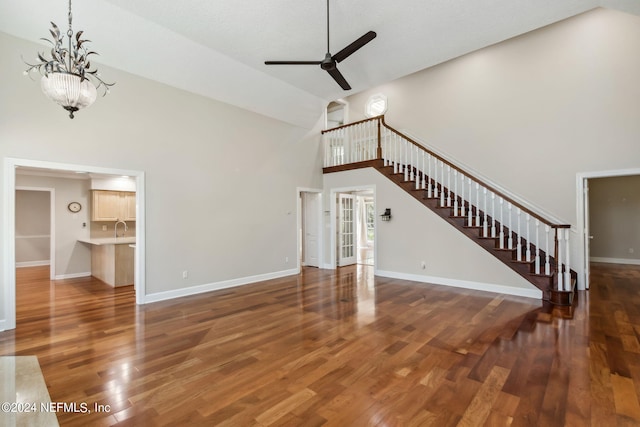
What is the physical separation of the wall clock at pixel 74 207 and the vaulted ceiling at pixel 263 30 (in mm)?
4530

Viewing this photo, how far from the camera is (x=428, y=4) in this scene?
379 centimetres

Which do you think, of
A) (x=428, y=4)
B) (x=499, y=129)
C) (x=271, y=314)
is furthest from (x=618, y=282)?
(x=271, y=314)

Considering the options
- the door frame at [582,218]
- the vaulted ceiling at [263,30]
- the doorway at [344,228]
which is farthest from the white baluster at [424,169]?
the door frame at [582,218]

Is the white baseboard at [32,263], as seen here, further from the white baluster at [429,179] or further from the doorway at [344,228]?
the white baluster at [429,179]

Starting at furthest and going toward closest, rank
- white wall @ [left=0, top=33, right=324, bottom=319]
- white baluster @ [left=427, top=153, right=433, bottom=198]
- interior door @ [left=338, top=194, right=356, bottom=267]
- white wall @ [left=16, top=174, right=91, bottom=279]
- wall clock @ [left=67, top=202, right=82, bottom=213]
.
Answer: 1. interior door @ [left=338, top=194, right=356, bottom=267]
2. wall clock @ [left=67, top=202, right=82, bottom=213]
3. white wall @ [left=16, top=174, right=91, bottom=279]
4. white baluster @ [left=427, top=153, right=433, bottom=198]
5. white wall @ [left=0, top=33, right=324, bottom=319]

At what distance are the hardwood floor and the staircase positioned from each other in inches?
22.5

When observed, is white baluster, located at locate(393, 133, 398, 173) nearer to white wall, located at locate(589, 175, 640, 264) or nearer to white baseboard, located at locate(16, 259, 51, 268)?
white wall, located at locate(589, 175, 640, 264)

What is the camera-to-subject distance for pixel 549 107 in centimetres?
551

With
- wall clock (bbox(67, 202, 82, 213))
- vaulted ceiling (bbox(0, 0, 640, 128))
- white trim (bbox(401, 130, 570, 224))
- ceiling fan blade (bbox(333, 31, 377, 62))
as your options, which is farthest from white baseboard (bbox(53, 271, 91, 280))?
white trim (bbox(401, 130, 570, 224))

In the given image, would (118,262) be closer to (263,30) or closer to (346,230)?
(263,30)

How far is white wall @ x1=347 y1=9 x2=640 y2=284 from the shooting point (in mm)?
4957

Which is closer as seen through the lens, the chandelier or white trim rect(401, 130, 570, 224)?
the chandelier

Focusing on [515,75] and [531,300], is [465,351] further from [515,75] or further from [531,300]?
[515,75]

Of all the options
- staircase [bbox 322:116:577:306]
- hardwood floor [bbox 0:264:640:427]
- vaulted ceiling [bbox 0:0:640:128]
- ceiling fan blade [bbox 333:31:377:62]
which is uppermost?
vaulted ceiling [bbox 0:0:640:128]
